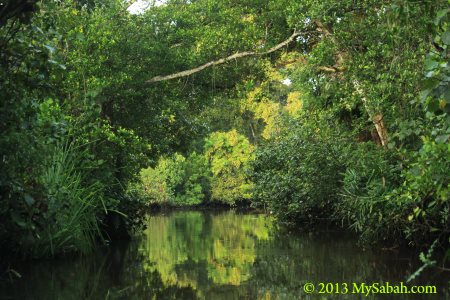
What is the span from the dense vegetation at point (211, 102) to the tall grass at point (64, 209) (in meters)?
0.04

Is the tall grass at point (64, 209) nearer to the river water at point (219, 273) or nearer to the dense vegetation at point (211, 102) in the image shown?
the dense vegetation at point (211, 102)

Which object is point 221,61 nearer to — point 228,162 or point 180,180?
point 228,162

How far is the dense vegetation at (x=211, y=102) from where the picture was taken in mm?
5617

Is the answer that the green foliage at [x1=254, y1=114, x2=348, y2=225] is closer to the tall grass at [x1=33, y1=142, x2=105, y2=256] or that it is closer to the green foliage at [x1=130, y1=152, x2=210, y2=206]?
the tall grass at [x1=33, y1=142, x2=105, y2=256]

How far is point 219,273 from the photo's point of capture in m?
6.95

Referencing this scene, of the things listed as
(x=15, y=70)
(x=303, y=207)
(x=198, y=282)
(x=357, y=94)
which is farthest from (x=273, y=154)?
(x=15, y=70)

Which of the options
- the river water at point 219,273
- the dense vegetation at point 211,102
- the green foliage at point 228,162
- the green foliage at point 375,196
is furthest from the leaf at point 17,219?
the green foliage at point 228,162

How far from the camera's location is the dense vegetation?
5617 millimetres

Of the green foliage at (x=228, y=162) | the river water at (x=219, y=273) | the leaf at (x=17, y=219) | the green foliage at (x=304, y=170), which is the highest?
the green foliage at (x=228, y=162)

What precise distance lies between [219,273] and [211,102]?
919 cm

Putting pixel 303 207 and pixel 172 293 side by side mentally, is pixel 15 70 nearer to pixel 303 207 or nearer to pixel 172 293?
pixel 172 293

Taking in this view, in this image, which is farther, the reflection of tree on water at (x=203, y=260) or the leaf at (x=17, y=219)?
the reflection of tree on water at (x=203, y=260)

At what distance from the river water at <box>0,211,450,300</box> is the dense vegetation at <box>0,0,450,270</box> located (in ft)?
2.00

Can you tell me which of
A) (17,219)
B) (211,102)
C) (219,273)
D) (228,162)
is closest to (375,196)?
(219,273)
